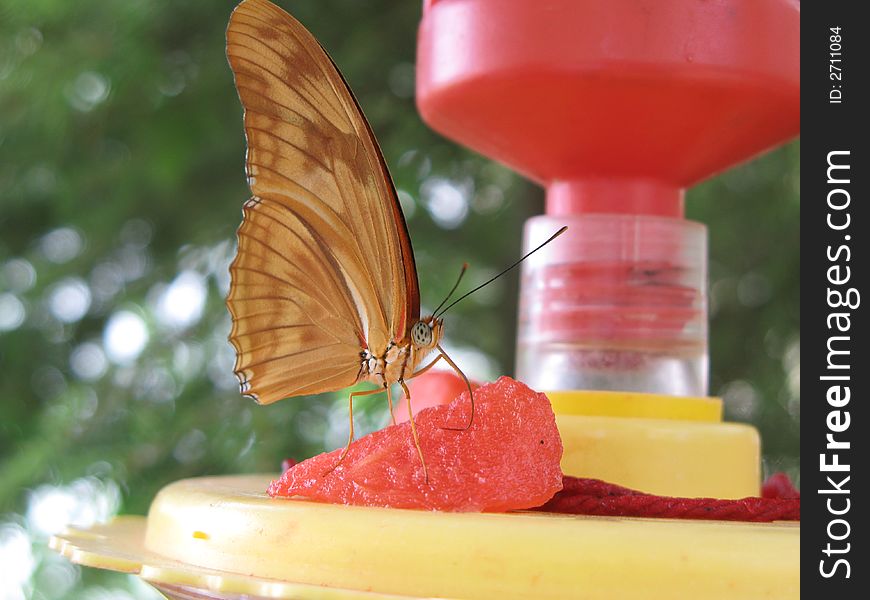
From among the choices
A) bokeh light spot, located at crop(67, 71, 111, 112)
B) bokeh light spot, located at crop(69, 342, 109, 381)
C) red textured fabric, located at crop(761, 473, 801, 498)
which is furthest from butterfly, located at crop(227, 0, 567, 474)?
bokeh light spot, located at crop(69, 342, 109, 381)

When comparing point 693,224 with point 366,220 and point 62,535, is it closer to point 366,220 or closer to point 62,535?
→ point 366,220

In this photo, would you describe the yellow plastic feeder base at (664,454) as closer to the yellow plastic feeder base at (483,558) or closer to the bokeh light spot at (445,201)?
the yellow plastic feeder base at (483,558)

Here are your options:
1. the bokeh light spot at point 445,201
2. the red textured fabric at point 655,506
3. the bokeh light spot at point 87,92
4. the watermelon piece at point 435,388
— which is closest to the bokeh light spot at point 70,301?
the bokeh light spot at point 87,92

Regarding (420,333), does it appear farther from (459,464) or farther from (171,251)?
(171,251)

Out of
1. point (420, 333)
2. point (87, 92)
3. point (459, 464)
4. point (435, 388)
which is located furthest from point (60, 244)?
point (459, 464)

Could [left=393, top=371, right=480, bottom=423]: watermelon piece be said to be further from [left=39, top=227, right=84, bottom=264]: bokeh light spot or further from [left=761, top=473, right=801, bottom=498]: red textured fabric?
[left=39, top=227, right=84, bottom=264]: bokeh light spot
